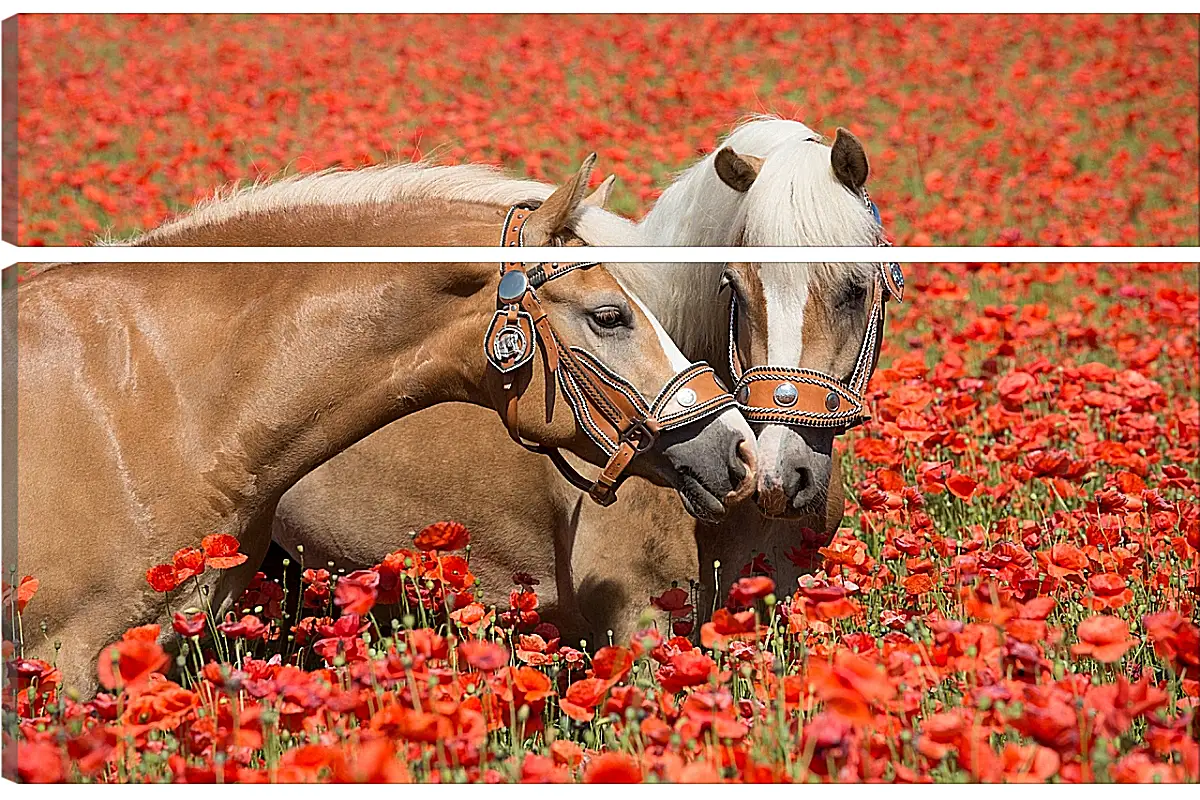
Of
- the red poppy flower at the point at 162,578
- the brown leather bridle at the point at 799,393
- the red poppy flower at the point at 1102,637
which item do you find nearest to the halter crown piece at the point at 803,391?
the brown leather bridle at the point at 799,393

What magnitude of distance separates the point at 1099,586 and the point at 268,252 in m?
1.39

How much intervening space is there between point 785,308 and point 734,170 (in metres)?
0.25

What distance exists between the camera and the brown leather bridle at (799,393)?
2393 mm

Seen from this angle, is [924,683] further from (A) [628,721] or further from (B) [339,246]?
(B) [339,246]

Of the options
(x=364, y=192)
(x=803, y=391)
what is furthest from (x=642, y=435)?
(x=364, y=192)

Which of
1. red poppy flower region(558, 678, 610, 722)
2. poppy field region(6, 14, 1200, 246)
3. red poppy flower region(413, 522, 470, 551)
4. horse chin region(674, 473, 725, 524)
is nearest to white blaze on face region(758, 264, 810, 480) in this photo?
horse chin region(674, 473, 725, 524)

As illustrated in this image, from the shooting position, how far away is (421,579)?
2.62 m

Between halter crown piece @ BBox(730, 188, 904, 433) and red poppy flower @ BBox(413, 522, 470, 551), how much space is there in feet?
1.63

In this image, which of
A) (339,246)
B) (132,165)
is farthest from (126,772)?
(132,165)

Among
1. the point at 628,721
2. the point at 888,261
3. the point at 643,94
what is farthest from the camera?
the point at 643,94

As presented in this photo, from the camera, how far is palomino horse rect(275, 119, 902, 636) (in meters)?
2.44

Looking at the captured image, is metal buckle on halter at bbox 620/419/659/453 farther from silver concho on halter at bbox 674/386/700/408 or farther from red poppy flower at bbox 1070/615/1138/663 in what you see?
red poppy flower at bbox 1070/615/1138/663

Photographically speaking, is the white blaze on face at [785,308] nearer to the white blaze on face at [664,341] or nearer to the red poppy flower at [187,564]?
the white blaze on face at [664,341]

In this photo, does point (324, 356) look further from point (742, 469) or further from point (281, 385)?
point (742, 469)
